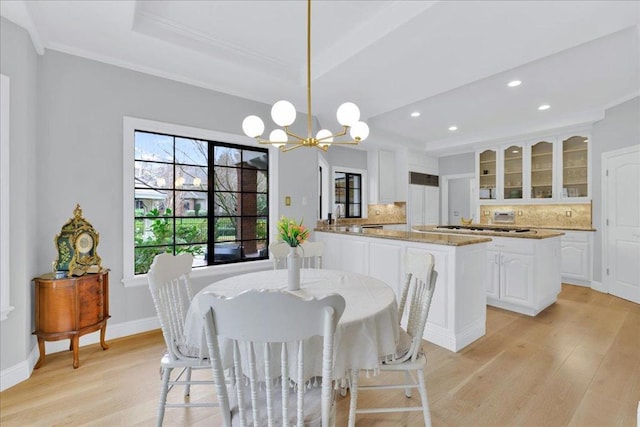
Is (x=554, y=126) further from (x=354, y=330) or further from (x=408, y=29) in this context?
(x=354, y=330)

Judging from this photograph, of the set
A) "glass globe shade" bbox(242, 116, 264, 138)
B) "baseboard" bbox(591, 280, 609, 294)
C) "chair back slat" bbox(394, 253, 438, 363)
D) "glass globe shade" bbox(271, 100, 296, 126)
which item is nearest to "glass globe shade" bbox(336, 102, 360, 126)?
"glass globe shade" bbox(271, 100, 296, 126)

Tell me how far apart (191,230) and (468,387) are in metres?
2.97

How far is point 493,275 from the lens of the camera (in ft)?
12.1

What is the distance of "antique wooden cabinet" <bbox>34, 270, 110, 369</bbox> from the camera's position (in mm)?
2258

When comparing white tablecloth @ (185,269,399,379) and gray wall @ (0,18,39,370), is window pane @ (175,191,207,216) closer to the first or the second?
gray wall @ (0,18,39,370)

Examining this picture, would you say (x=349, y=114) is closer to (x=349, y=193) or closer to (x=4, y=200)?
(x=4, y=200)

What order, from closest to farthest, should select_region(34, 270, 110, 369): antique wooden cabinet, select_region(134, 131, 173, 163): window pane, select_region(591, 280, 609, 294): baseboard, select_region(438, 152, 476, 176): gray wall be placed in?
select_region(34, 270, 110, 369): antique wooden cabinet, select_region(134, 131, 173, 163): window pane, select_region(591, 280, 609, 294): baseboard, select_region(438, 152, 476, 176): gray wall

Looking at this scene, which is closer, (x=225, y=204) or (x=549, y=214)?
(x=225, y=204)

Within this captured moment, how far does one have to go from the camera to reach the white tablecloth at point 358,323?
1283 millimetres

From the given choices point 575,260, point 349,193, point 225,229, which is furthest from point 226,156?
point 575,260

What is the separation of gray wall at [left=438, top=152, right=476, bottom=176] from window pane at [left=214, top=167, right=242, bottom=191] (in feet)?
17.8

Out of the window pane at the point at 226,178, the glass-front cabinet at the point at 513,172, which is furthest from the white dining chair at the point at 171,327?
the glass-front cabinet at the point at 513,172

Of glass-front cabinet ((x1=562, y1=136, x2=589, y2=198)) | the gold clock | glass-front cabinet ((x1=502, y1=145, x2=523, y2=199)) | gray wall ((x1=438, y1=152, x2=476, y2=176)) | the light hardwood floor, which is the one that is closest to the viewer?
the light hardwood floor

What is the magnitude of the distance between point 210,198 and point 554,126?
5.51 meters
